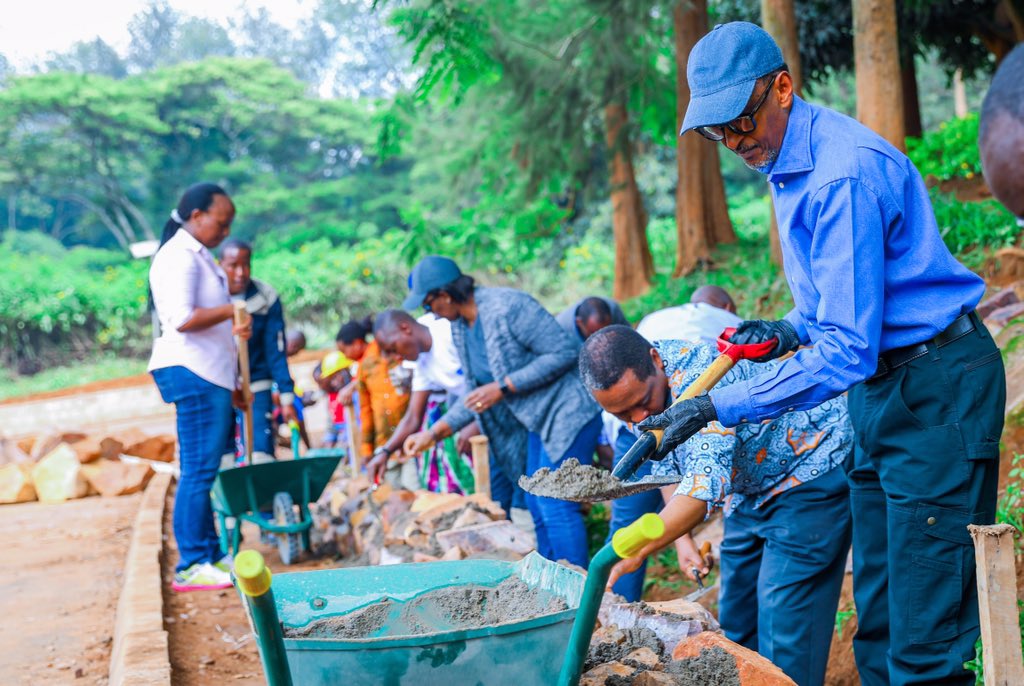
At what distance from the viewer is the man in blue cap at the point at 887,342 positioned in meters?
2.33

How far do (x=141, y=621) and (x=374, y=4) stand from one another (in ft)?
14.9

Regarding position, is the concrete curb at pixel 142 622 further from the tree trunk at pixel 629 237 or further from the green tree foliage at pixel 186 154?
the green tree foliage at pixel 186 154

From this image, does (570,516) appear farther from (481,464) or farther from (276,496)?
(276,496)

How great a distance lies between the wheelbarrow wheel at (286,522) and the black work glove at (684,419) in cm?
424

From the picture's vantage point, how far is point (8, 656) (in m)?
4.50

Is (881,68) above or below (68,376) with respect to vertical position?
above

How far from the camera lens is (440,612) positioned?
300 cm

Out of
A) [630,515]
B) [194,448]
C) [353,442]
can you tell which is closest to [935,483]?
[630,515]

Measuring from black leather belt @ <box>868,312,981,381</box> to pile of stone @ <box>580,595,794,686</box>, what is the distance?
95cm

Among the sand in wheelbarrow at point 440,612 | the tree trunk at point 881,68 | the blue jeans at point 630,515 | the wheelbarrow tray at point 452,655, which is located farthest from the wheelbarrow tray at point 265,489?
the tree trunk at point 881,68

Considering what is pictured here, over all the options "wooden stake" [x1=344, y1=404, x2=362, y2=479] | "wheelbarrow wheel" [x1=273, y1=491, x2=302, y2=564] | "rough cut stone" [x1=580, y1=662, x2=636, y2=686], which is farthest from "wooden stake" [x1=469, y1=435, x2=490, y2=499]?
"rough cut stone" [x1=580, y1=662, x2=636, y2=686]

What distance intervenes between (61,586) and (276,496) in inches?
53.3

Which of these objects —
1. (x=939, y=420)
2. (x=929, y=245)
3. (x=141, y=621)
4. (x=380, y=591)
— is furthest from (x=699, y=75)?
(x=141, y=621)

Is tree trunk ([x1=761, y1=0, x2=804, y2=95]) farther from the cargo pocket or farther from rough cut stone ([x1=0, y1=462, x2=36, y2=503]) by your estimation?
rough cut stone ([x1=0, y1=462, x2=36, y2=503])
